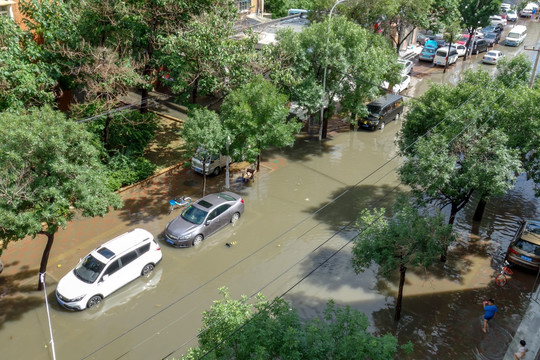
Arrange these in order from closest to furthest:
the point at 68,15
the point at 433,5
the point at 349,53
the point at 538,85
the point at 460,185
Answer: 1. the point at 460,185
2. the point at 538,85
3. the point at 68,15
4. the point at 349,53
5. the point at 433,5

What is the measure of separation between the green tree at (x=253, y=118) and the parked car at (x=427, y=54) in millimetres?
27310

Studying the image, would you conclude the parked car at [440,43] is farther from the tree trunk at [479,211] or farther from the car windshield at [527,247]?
the car windshield at [527,247]

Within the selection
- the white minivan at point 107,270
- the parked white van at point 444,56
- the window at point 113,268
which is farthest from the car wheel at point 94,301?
the parked white van at point 444,56

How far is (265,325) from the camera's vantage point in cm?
922

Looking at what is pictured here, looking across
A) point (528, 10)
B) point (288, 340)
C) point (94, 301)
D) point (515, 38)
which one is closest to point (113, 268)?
point (94, 301)

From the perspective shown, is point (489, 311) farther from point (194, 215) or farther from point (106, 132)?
point (106, 132)

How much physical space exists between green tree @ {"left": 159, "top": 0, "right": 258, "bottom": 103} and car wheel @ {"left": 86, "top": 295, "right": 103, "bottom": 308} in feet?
33.5

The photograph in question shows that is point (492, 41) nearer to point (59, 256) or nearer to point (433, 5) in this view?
point (433, 5)

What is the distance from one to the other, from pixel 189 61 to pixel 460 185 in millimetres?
13086

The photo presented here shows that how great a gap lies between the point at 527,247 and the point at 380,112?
14.2 meters

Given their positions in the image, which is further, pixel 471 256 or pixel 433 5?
pixel 433 5

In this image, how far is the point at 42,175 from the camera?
1411cm

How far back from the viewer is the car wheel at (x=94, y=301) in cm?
1507

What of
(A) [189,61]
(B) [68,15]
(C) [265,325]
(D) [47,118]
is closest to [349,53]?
(A) [189,61]
